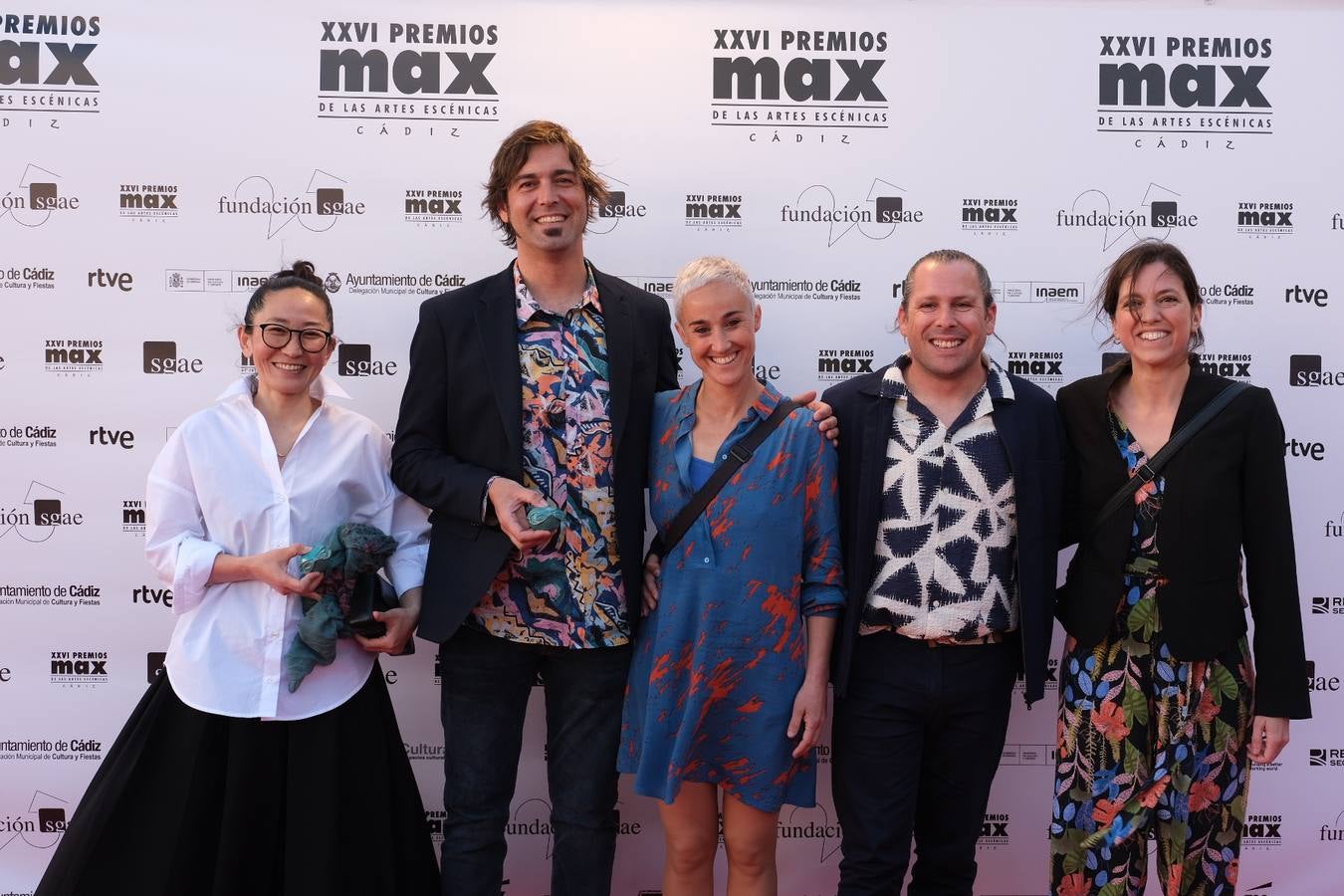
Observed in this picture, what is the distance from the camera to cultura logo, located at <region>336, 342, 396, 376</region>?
3.38 meters

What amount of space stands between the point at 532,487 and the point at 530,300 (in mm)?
A: 497

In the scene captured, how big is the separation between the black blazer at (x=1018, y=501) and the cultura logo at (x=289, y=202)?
74.1 inches

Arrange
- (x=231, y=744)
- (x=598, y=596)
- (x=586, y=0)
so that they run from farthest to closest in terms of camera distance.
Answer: (x=586, y=0), (x=598, y=596), (x=231, y=744)

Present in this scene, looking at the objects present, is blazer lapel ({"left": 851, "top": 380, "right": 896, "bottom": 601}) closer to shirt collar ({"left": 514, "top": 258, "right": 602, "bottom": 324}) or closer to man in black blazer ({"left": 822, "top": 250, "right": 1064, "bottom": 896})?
man in black blazer ({"left": 822, "top": 250, "right": 1064, "bottom": 896})

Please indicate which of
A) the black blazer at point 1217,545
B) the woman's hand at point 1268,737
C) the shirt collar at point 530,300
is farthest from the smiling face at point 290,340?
the woman's hand at point 1268,737

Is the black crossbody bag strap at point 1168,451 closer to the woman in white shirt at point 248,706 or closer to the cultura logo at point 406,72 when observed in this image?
the woman in white shirt at point 248,706

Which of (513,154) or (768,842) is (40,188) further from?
(768,842)

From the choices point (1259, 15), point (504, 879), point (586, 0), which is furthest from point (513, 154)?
point (1259, 15)

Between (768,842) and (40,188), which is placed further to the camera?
(40,188)

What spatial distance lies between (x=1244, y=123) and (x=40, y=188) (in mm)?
4039

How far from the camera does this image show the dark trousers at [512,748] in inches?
105

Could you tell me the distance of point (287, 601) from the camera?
2.45 meters

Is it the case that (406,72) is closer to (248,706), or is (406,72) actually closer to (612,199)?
(612,199)

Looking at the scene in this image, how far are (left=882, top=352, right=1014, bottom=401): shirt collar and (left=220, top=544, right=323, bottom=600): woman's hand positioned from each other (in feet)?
4.91
